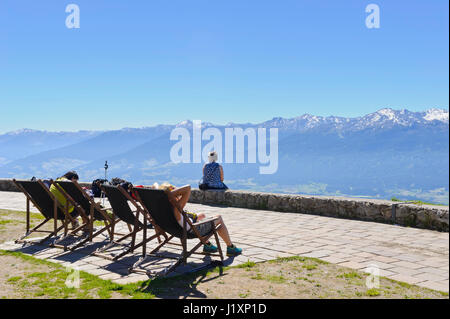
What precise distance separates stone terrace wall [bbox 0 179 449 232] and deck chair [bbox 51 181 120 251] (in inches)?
171

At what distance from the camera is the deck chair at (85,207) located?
550 centimetres

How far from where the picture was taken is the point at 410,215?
7258 millimetres

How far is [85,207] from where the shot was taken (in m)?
5.86

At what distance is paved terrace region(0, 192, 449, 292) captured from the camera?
444 centimetres

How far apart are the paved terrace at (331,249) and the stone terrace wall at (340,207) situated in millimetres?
257

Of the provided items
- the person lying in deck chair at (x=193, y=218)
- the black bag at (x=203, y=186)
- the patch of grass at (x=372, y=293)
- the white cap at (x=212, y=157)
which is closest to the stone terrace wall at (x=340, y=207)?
the black bag at (x=203, y=186)

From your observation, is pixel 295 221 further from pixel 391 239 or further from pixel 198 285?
pixel 198 285

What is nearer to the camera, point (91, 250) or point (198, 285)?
point (198, 285)

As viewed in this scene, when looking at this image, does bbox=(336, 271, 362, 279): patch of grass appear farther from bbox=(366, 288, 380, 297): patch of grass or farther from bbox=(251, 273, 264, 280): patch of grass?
bbox=(251, 273, 264, 280): patch of grass

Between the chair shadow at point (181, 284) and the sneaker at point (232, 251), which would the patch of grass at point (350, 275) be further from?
the sneaker at point (232, 251)

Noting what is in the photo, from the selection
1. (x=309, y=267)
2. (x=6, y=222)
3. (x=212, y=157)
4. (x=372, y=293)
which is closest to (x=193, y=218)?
(x=309, y=267)
